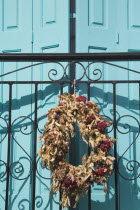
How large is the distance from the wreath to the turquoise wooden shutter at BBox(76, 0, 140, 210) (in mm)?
612

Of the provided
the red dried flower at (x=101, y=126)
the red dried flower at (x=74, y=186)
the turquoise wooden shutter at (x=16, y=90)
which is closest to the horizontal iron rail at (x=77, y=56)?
the red dried flower at (x=101, y=126)

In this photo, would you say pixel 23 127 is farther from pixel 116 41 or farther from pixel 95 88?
pixel 116 41

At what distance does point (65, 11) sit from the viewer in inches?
209

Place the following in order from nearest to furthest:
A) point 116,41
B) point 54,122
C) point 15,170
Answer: point 54,122
point 15,170
point 116,41

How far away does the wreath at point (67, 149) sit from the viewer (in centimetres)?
441

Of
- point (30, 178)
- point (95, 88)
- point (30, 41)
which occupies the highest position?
point (30, 41)

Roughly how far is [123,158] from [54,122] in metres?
0.92

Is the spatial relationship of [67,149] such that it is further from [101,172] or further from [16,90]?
[16,90]

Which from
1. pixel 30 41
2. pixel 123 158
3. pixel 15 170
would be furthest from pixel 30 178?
pixel 30 41

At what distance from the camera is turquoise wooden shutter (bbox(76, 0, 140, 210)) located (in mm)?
5121

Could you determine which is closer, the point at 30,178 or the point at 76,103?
the point at 76,103

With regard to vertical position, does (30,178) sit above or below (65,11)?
below

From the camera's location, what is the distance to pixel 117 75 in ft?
17.4

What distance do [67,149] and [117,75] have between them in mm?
1073
